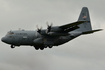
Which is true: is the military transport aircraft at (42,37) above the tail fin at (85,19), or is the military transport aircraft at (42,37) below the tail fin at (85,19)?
below

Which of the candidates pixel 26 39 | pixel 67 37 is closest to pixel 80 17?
pixel 67 37

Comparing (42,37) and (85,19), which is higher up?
(85,19)

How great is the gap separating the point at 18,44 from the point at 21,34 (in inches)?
66.0

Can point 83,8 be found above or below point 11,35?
above

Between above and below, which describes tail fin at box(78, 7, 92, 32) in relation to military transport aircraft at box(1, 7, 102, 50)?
above

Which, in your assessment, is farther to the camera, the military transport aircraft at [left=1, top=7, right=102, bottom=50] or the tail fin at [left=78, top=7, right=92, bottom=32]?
the tail fin at [left=78, top=7, right=92, bottom=32]

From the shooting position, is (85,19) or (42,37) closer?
(42,37)

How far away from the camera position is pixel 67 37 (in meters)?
43.9

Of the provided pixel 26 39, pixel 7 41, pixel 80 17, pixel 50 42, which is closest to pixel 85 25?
pixel 80 17

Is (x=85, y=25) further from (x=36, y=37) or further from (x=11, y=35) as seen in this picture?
(x=11, y=35)

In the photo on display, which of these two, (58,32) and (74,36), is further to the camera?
(74,36)

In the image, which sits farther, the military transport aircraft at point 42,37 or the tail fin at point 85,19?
the tail fin at point 85,19

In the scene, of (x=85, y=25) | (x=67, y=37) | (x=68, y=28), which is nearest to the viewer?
(x=68, y=28)

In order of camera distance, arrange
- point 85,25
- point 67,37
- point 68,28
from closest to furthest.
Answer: point 68,28
point 67,37
point 85,25
